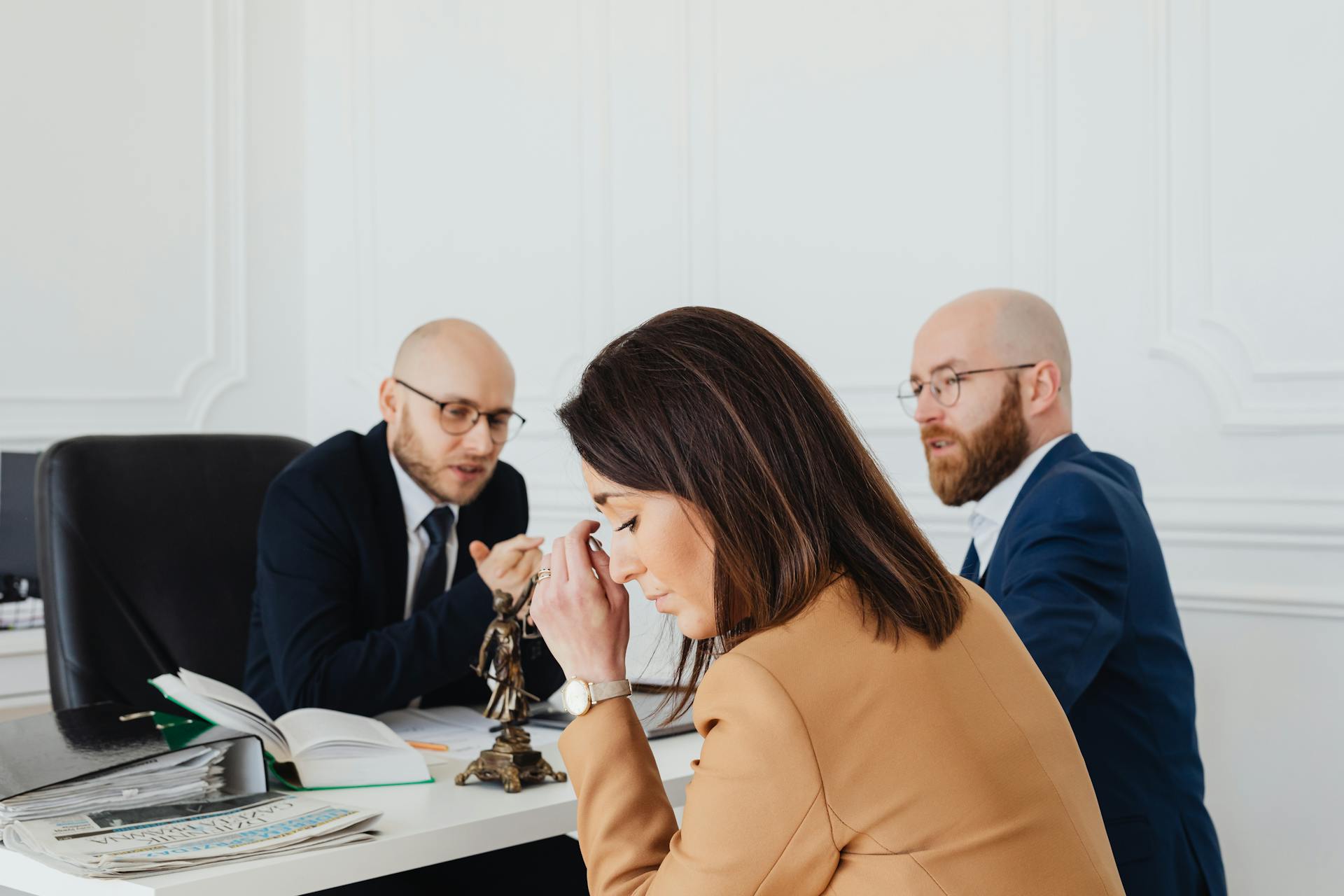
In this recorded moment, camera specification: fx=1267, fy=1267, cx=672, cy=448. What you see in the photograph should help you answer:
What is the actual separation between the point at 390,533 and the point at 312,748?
A: 687 mm

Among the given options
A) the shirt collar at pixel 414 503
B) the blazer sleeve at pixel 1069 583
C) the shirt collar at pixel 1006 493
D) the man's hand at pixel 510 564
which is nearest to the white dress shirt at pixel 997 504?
the shirt collar at pixel 1006 493

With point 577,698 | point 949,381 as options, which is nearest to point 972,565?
point 949,381

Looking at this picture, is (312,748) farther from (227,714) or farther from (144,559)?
(144,559)

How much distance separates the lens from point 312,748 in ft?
5.14

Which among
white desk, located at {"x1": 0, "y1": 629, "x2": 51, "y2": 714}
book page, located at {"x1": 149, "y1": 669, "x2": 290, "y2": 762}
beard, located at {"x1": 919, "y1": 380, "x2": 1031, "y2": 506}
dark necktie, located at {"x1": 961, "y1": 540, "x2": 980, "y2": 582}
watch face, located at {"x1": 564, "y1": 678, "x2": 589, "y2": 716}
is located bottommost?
white desk, located at {"x1": 0, "y1": 629, "x2": 51, "y2": 714}

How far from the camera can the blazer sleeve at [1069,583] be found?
1.66 m

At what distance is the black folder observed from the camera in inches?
56.2

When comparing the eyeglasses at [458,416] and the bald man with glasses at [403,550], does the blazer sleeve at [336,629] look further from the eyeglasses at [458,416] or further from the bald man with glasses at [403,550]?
the eyeglasses at [458,416]

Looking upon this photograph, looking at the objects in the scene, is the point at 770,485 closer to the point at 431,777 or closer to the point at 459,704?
the point at 431,777

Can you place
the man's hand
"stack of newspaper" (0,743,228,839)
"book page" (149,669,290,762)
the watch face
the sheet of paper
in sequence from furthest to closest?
the man's hand, the sheet of paper, "book page" (149,669,290,762), "stack of newspaper" (0,743,228,839), the watch face

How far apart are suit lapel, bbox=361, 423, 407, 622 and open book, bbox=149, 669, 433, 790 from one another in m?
0.58

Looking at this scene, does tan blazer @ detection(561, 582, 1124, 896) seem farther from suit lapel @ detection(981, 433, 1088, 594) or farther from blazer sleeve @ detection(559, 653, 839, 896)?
suit lapel @ detection(981, 433, 1088, 594)

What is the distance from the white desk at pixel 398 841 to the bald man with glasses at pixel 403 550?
304 mm

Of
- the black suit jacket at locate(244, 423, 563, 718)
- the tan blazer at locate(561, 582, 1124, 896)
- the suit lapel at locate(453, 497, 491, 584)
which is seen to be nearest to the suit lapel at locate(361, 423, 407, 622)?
the black suit jacket at locate(244, 423, 563, 718)
